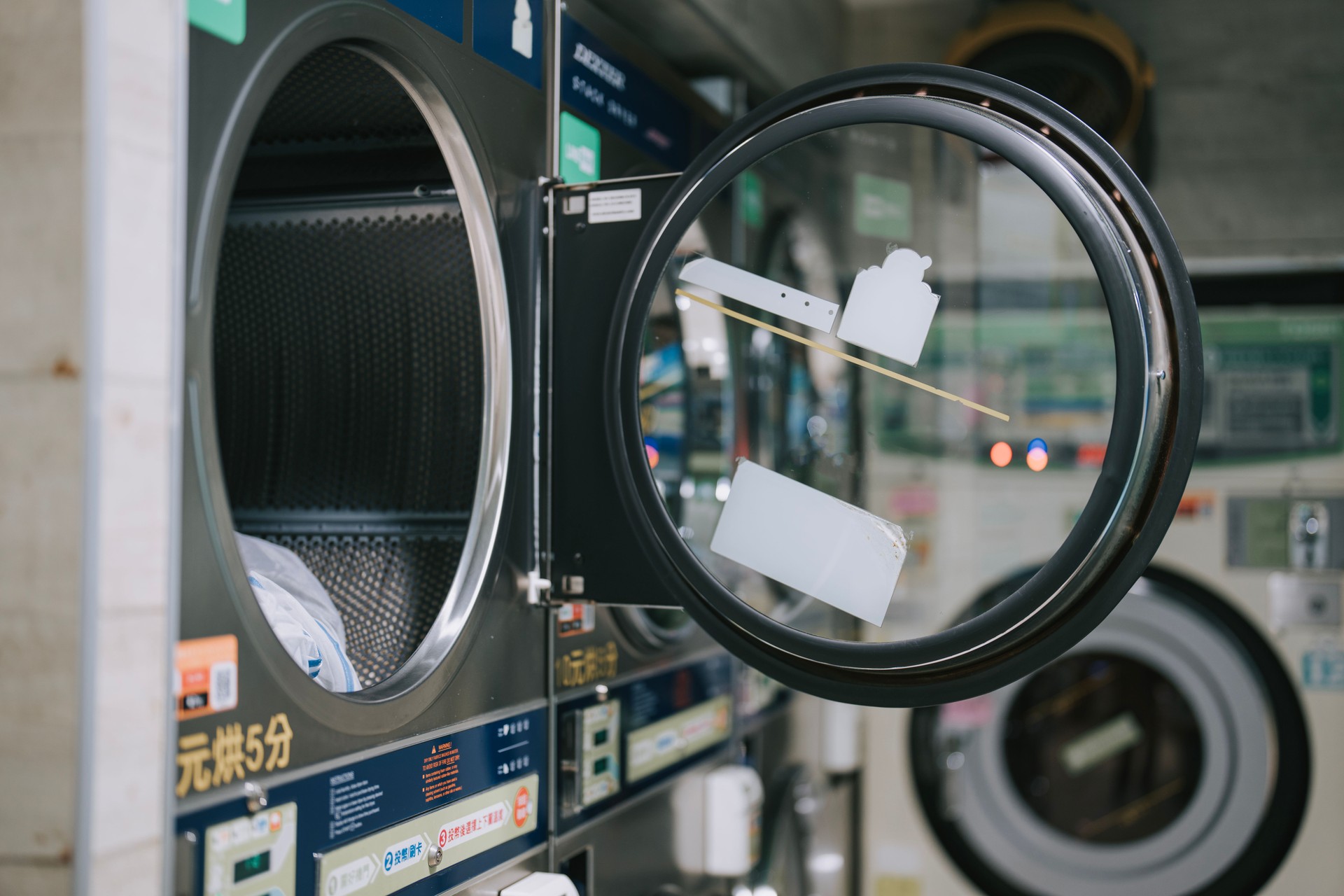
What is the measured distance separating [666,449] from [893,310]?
29.2 inches

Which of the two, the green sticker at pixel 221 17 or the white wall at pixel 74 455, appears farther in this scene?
the green sticker at pixel 221 17

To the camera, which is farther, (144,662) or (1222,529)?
(1222,529)

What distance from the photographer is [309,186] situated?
1584mm

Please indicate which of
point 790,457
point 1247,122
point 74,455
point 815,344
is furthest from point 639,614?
point 1247,122

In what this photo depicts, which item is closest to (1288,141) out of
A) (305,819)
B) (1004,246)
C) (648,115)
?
(1004,246)

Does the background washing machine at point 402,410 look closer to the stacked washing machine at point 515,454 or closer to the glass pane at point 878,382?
the stacked washing machine at point 515,454

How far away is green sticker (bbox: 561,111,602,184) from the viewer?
1.71 m

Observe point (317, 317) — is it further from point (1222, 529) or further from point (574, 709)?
point (1222, 529)

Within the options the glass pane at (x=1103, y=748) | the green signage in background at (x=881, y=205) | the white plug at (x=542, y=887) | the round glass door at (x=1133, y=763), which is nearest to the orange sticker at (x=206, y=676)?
the white plug at (x=542, y=887)

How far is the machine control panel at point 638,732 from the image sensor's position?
1.67m

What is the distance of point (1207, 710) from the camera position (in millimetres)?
2945

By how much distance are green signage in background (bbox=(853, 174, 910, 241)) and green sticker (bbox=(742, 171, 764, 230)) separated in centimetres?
21

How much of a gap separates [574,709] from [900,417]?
64.4 inches

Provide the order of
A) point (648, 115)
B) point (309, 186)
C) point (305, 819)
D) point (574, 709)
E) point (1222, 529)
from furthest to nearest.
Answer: point (1222, 529), point (648, 115), point (574, 709), point (309, 186), point (305, 819)
